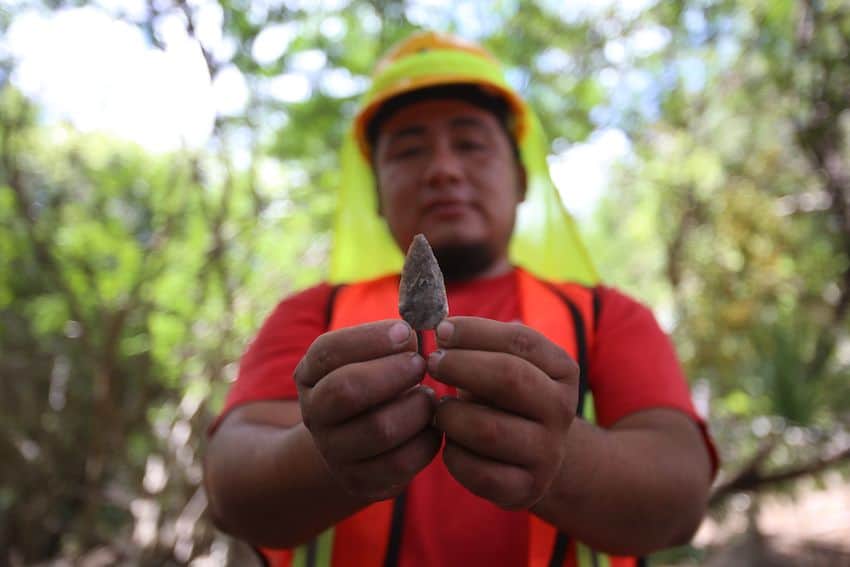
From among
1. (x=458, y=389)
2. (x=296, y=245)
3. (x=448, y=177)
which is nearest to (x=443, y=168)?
(x=448, y=177)

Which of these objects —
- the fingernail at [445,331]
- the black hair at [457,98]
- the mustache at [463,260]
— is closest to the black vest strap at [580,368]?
the mustache at [463,260]

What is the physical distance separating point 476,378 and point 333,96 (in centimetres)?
355

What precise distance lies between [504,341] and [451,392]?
1.12 ft

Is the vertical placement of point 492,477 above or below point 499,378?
below

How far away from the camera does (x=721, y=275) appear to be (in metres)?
5.14

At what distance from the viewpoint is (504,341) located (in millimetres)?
837

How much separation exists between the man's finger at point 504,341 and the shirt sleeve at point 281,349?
2.16 feet

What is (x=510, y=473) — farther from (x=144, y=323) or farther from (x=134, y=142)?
(x=134, y=142)

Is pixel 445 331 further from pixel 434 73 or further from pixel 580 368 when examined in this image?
pixel 434 73

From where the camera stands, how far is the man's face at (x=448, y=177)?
1491 mm

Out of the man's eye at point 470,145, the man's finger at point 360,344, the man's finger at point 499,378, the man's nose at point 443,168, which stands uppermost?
the man's eye at point 470,145

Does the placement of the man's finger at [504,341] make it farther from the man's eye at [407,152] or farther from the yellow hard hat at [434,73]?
the yellow hard hat at [434,73]

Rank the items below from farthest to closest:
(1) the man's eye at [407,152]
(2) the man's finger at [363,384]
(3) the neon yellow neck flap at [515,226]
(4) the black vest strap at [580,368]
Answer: (3) the neon yellow neck flap at [515,226]
(1) the man's eye at [407,152]
(4) the black vest strap at [580,368]
(2) the man's finger at [363,384]

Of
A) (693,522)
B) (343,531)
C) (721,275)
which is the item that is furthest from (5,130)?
(721,275)
